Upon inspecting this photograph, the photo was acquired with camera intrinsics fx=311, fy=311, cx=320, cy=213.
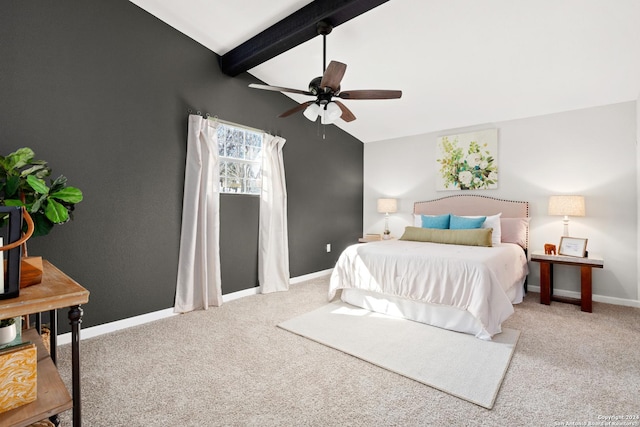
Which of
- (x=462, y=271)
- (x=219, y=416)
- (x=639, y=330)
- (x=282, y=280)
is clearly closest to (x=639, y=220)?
(x=639, y=330)

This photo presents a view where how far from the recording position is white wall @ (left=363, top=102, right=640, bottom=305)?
3.50 m

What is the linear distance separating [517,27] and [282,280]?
3.64 meters

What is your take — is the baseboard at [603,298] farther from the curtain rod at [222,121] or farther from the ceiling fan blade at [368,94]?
the curtain rod at [222,121]

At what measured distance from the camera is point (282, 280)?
4.17 meters

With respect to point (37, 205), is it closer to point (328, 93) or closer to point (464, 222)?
point (328, 93)

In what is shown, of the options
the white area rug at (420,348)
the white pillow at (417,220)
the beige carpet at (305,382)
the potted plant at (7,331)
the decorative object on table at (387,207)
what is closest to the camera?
the potted plant at (7,331)

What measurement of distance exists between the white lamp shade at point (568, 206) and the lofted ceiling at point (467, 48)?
3.78ft

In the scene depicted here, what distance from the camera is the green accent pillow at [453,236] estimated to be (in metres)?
3.62

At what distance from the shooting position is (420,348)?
7.91 ft

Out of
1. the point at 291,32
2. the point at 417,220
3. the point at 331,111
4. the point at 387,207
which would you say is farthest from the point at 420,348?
the point at 387,207

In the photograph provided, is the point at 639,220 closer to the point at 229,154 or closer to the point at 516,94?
the point at 516,94

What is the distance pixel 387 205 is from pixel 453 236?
1543 mm

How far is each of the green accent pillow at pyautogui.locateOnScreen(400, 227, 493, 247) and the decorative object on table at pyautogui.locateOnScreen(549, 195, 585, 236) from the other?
787mm

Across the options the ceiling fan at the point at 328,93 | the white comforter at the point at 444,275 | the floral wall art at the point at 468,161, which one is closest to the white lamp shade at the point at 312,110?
the ceiling fan at the point at 328,93
